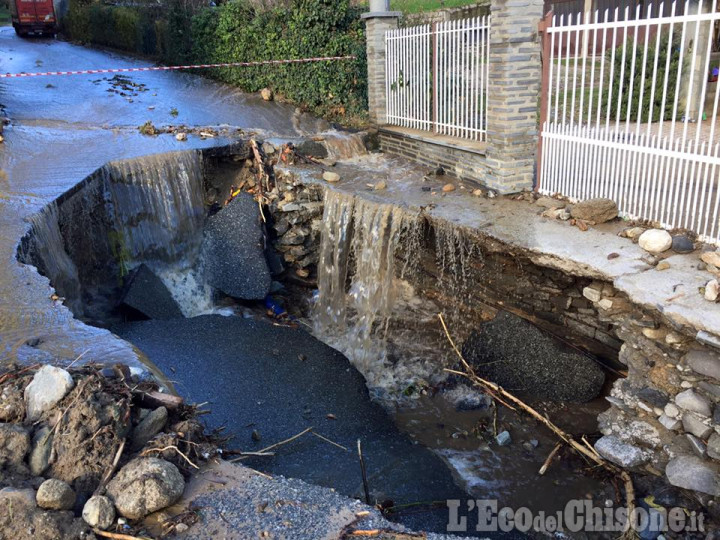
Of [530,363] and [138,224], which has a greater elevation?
[138,224]

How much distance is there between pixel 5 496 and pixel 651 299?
4774 millimetres

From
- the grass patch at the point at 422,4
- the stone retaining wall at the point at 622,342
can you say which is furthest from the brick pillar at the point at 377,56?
the grass patch at the point at 422,4

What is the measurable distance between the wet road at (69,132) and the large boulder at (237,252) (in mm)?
1457

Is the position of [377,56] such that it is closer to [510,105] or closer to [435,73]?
[435,73]

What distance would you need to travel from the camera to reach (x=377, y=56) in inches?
417

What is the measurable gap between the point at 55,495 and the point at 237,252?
5964mm

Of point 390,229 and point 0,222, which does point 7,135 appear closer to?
point 0,222

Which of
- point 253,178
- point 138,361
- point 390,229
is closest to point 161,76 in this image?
point 253,178

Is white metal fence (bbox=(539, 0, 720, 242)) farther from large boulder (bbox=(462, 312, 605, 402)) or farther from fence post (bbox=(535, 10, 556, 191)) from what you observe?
large boulder (bbox=(462, 312, 605, 402))

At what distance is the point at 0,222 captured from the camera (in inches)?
281

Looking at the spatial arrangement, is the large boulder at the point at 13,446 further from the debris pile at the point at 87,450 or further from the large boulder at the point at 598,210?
the large boulder at the point at 598,210

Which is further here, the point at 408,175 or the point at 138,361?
the point at 408,175

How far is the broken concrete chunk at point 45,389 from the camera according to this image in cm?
386

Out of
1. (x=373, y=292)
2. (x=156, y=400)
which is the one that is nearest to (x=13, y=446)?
(x=156, y=400)
